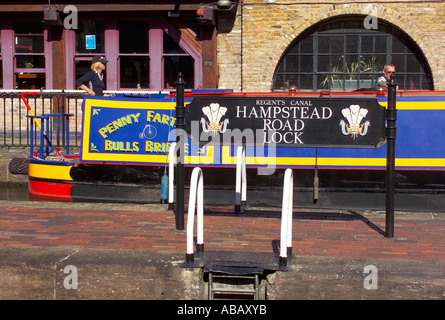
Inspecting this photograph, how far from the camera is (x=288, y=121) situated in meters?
6.54

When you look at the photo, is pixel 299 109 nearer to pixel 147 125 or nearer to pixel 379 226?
pixel 379 226

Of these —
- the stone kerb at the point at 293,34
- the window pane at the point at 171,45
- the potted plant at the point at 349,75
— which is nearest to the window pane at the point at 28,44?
the window pane at the point at 171,45

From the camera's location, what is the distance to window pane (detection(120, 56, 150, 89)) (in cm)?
1599

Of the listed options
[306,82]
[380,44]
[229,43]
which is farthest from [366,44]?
[229,43]

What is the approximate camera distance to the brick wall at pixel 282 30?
583 inches

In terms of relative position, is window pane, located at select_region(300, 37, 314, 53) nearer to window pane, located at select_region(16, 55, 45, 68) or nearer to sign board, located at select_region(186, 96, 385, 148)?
window pane, located at select_region(16, 55, 45, 68)

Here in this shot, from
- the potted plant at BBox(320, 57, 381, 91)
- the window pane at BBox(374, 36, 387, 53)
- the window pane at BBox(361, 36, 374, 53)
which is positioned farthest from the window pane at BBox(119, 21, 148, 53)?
the window pane at BBox(374, 36, 387, 53)

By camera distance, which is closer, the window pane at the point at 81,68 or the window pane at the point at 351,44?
the window pane at the point at 351,44

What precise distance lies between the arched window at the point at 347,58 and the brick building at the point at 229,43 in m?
0.02

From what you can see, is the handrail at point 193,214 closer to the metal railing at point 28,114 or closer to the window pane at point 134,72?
the metal railing at point 28,114

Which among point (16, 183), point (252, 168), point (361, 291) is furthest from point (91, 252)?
point (16, 183)

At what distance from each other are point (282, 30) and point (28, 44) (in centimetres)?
612

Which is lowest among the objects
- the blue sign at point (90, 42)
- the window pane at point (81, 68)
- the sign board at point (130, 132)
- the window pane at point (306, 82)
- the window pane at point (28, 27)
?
the sign board at point (130, 132)
